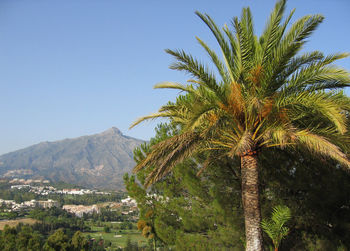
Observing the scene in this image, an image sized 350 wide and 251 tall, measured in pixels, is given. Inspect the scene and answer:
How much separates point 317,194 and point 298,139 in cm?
341

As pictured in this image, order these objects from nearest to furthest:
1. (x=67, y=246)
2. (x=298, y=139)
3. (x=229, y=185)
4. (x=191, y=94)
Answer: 1. (x=298, y=139)
2. (x=191, y=94)
3. (x=229, y=185)
4. (x=67, y=246)

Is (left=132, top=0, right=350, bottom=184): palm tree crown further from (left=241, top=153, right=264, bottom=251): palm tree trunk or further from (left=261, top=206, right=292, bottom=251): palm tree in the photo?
(left=261, top=206, right=292, bottom=251): palm tree

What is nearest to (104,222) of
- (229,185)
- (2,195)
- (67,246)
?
(67,246)

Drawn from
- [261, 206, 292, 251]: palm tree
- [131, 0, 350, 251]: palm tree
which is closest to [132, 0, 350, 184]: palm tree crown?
[131, 0, 350, 251]: palm tree

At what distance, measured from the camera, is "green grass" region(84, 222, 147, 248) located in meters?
63.6

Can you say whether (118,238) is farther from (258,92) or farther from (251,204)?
(258,92)

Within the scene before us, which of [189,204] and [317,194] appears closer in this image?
[317,194]

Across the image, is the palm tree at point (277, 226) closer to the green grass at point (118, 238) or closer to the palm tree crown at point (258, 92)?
the palm tree crown at point (258, 92)

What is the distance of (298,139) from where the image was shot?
17.0ft

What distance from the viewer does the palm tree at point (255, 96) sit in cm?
540

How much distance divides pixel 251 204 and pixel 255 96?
7.29 ft

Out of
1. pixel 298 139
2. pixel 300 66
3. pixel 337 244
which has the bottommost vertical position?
pixel 337 244

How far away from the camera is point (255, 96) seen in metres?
5.69

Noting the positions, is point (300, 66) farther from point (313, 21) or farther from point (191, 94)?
point (191, 94)
